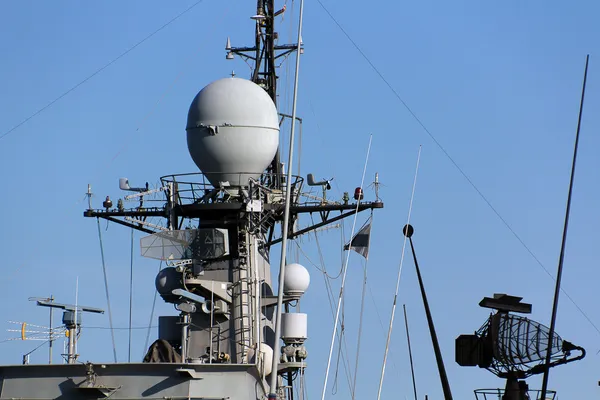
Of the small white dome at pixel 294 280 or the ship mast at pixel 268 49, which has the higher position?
the ship mast at pixel 268 49

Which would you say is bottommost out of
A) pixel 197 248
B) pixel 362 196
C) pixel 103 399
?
pixel 103 399

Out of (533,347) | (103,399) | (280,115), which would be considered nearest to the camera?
(533,347)

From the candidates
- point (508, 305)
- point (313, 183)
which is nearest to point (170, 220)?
point (313, 183)

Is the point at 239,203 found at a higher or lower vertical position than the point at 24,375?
higher

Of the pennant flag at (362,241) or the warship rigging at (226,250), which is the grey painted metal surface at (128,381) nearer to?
the warship rigging at (226,250)

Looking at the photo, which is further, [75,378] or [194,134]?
[194,134]

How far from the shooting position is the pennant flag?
112ft

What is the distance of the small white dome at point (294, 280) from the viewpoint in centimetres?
3541

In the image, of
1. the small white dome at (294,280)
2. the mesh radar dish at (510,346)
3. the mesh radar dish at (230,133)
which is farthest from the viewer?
the small white dome at (294,280)

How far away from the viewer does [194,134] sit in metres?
33.1

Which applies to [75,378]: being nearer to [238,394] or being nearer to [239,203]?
[238,394]

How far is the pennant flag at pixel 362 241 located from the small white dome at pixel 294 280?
2022mm

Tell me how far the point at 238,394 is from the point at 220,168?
27.8ft

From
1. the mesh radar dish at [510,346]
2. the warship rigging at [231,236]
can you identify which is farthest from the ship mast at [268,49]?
the mesh radar dish at [510,346]
